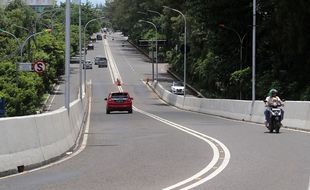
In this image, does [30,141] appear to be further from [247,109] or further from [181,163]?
[247,109]

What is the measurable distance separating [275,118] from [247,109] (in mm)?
10432

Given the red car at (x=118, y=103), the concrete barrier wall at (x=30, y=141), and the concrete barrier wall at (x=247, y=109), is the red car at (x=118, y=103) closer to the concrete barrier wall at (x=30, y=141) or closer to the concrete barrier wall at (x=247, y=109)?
the concrete barrier wall at (x=247, y=109)

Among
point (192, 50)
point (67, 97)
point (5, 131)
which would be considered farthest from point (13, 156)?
point (192, 50)

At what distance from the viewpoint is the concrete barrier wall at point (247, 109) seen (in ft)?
87.2

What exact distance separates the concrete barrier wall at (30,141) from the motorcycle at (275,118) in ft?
31.8

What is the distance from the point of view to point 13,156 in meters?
13.1

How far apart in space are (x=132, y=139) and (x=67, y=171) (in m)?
8.60

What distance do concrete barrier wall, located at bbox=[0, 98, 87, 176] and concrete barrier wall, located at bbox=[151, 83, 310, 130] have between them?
1266 centimetres

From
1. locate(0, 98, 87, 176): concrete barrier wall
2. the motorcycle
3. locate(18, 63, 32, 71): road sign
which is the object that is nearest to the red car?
locate(18, 63, 32, 71): road sign

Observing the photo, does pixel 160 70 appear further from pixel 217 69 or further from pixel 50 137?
pixel 50 137

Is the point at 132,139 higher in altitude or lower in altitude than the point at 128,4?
lower

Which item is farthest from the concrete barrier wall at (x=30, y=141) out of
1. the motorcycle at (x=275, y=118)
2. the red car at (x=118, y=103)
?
the red car at (x=118, y=103)

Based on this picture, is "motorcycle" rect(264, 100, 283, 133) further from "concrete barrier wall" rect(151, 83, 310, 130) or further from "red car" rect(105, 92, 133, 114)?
"red car" rect(105, 92, 133, 114)

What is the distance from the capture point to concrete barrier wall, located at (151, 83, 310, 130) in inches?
1047
